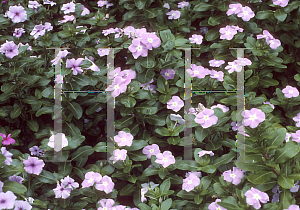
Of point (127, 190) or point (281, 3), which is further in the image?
point (281, 3)

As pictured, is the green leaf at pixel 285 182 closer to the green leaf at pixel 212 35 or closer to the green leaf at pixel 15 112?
the green leaf at pixel 212 35

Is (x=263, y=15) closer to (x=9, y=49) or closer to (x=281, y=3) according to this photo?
(x=281, y=3)

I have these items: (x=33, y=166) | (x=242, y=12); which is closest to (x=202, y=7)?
(x=242, y=12)

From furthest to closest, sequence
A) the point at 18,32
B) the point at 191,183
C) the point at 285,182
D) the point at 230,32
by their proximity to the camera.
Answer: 1. the point at 18,32
2. the point at 230,32
3. the point at 191,183
4. the point at 285,182

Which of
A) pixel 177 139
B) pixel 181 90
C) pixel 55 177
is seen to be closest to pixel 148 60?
pixel 181 90

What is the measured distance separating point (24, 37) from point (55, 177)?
165 centimetres

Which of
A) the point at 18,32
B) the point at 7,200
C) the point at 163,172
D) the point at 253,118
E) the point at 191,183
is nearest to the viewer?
the point at 7,200

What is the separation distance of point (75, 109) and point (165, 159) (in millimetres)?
768

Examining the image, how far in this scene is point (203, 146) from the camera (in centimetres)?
238

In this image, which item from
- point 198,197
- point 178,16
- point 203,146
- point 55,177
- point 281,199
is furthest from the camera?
point 178,16

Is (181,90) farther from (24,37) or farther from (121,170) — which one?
(24,37)

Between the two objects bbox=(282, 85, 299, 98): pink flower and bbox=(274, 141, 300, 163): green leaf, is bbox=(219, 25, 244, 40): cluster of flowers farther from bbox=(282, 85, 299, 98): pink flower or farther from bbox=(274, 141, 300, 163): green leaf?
bbox=(274, 141, 300, 163): green leaf

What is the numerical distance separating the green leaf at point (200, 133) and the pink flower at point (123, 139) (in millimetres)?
455

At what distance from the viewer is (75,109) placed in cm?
239
